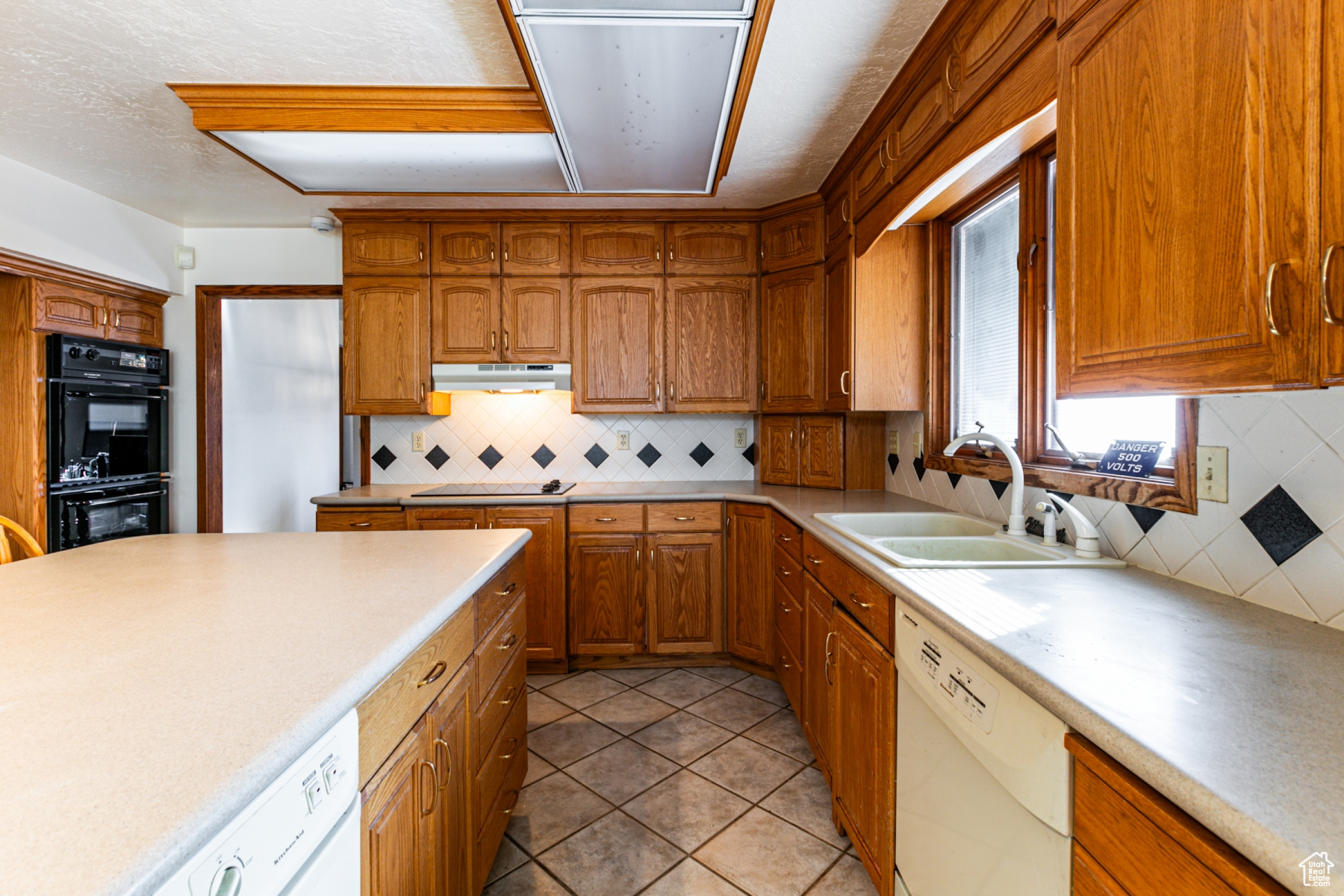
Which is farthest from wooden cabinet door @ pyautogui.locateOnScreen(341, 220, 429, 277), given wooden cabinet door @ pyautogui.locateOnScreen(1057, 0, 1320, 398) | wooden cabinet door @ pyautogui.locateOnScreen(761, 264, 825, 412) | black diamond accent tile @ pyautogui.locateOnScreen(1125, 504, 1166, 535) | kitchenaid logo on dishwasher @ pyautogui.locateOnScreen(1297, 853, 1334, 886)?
kitchenaid logo on dishwasher @ pyautogui.locateOnScreen(1297, 853, 1334, 886)

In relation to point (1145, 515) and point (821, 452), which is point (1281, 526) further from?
point (821, 452)

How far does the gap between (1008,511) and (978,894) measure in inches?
46.7

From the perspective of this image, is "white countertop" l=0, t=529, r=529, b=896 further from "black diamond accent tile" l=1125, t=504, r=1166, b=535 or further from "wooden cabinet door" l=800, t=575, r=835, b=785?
"black diamond accent tile" l=1125, t=504, r=1166, b=535

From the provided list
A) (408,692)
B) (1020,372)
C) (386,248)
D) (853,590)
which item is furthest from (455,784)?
(386,248)

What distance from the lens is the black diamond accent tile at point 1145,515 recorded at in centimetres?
134

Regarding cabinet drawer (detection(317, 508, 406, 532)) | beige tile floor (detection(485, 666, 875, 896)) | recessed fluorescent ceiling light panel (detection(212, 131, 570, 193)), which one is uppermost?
recessed fluorescent ceiling light panel (detection(212, 131, 570, 193))

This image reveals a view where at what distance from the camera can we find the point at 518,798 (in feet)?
6.49

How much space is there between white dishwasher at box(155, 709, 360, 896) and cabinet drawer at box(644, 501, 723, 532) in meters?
2.22

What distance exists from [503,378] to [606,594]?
4.16ft

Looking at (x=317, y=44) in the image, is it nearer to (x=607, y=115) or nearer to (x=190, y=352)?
(x=607, y=115)

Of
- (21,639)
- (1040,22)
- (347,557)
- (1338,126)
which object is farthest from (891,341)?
(21,639)

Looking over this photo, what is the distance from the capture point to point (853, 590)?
1635 millimetres

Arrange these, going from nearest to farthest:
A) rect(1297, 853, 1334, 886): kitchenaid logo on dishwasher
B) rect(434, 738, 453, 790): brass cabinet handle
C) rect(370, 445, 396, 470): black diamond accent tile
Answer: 1. rect(1297, 853, 1334, 886): kitchenaid logo on dishwasher
2. rect(434, 738, 453, 790): brass cabinet handle
3. rect(370, 445, 396, 470): black diamond accent tile

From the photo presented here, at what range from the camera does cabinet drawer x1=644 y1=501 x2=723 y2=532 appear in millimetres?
3002
